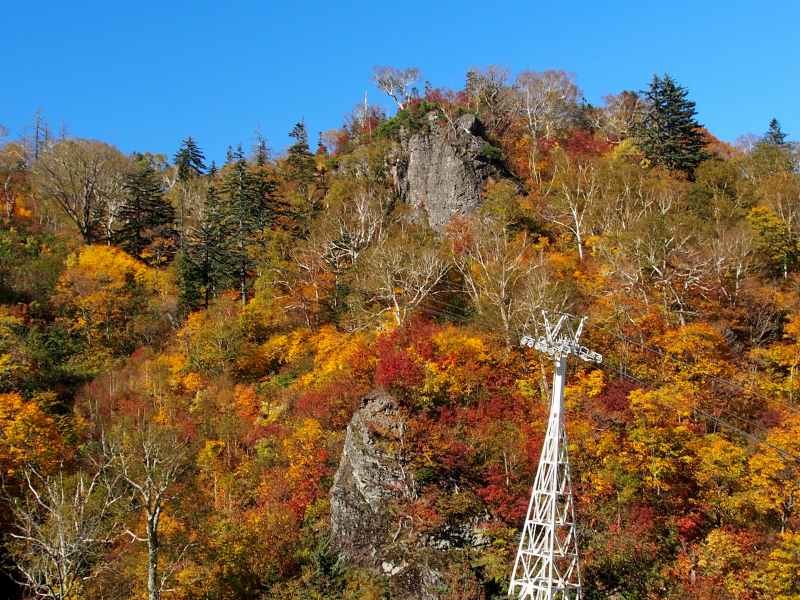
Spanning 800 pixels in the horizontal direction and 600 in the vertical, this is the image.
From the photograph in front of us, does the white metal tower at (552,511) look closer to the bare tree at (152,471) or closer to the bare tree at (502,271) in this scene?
the bare tree at (502,271)

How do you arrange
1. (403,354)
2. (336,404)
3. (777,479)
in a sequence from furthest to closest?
1. (336,404)
2. (403,354)
3. (777,479)

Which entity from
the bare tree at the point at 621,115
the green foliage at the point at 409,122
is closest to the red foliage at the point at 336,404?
the green foliage at the point at 409,122

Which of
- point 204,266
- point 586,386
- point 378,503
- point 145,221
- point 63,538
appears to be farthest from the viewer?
point 145,221

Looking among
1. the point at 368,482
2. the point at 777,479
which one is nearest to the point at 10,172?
the point at 368,482

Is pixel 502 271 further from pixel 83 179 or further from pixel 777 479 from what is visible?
pixel 83 179

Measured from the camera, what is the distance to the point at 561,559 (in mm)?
24297

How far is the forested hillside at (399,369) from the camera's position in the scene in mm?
23688

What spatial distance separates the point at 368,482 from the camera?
2600 cm

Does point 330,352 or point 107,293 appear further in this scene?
point 107,293

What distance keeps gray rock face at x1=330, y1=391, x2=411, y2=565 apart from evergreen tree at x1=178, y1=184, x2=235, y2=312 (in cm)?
1904

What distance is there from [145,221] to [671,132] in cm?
3978

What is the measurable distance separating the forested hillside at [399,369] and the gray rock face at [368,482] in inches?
4.5

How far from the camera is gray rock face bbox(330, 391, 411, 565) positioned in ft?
82.4

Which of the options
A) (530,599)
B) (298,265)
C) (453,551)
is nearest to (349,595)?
(453,551)
